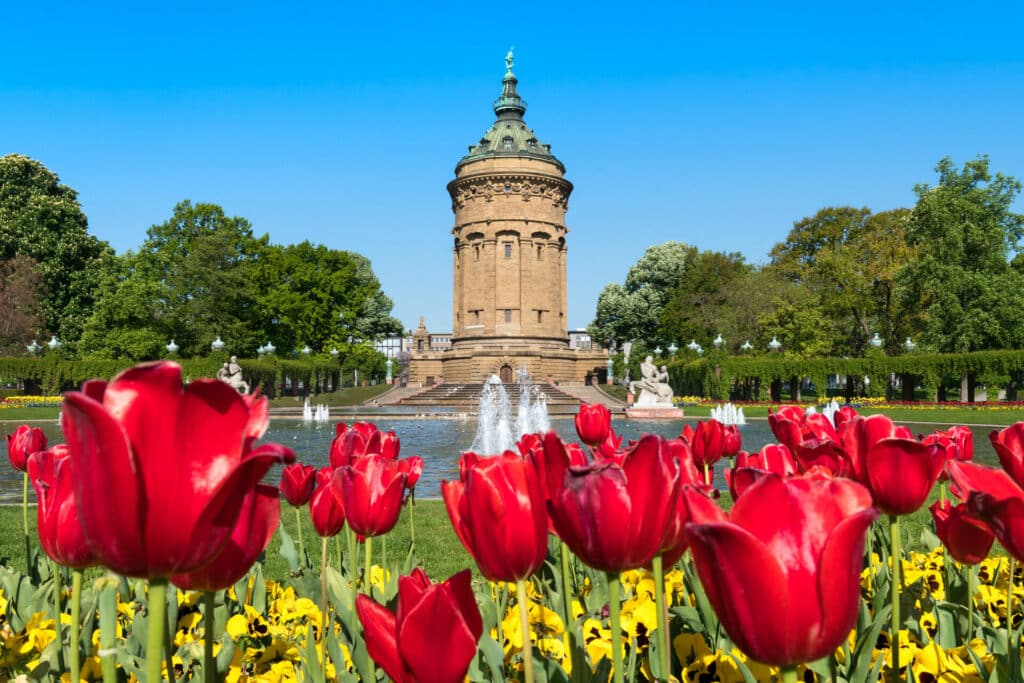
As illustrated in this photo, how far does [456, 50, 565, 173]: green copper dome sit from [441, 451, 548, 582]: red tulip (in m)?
58.9

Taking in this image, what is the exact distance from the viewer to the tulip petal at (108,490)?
38.3 inches

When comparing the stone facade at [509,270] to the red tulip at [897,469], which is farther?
the stone facade at [509,270]

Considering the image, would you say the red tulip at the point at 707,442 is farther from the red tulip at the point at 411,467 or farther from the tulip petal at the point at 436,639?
the tulip petal at the point at 436,639

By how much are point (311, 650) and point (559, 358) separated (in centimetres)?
5638

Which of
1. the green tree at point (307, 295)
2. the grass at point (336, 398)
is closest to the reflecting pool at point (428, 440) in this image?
the grass at point (336, 398)

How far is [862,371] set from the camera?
130ft

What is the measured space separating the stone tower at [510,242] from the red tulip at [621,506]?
55.6 m

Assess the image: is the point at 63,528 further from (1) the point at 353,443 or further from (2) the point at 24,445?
(2) the point at 24,445

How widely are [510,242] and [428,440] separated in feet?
129

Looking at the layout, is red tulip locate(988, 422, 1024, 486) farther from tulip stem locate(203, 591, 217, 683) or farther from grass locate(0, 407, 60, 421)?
grass locate(0, 407, 60, 421)

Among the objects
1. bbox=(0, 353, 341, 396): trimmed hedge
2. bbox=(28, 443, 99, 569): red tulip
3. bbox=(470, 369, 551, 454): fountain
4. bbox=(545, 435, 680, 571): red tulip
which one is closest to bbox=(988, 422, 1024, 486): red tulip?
bbox=(545, 435, 680, 571): red tulip

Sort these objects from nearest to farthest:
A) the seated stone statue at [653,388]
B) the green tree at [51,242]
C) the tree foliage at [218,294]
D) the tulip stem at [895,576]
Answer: the tulip stem at [895,576] → the seated stone statue at [653,388] → the tree foliage at [218,294] → the green tree at [51,242]

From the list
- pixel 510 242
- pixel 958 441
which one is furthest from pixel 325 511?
pixel 510 242

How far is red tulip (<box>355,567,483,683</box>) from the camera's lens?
1.27m
